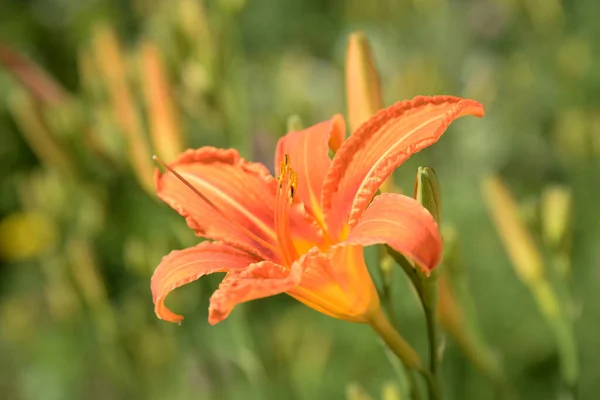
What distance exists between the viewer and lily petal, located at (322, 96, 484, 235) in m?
0.88

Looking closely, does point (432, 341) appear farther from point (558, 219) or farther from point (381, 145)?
point (558, 219)

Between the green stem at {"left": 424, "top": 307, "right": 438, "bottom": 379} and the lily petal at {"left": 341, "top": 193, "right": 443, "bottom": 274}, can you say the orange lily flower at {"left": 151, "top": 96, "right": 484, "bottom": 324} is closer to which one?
the lily petal at {"left": 341, "top": 193, "right": 443, "bottom": 274}

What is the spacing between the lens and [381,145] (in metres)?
0.94

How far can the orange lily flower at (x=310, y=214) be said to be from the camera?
823 millimetres

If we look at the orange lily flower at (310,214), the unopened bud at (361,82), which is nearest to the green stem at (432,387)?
the orange lily flower at (310,214)

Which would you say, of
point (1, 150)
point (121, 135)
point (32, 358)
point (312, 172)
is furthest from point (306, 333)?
point (1, 150)

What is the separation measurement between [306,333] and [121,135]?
1.08m

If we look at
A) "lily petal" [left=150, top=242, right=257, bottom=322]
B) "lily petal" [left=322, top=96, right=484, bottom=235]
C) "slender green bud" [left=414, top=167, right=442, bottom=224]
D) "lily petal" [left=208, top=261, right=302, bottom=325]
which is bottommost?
"lily petal" [left=150, top=242, right=257, bottom=322]

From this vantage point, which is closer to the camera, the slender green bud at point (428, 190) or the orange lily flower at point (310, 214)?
the orange lily flower at point (310, 214)

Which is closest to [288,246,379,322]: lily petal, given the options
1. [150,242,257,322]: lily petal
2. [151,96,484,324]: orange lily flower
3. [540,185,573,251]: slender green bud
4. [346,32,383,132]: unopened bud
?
[151,96,484,324]: orange lily flower

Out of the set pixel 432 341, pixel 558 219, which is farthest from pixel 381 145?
pixel 558 219

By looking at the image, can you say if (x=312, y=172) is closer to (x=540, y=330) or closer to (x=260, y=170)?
(x=260, y=170)

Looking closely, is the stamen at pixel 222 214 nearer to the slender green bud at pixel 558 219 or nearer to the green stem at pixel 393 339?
the green stem at pixel 393 339

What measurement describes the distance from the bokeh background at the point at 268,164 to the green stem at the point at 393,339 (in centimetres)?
19
